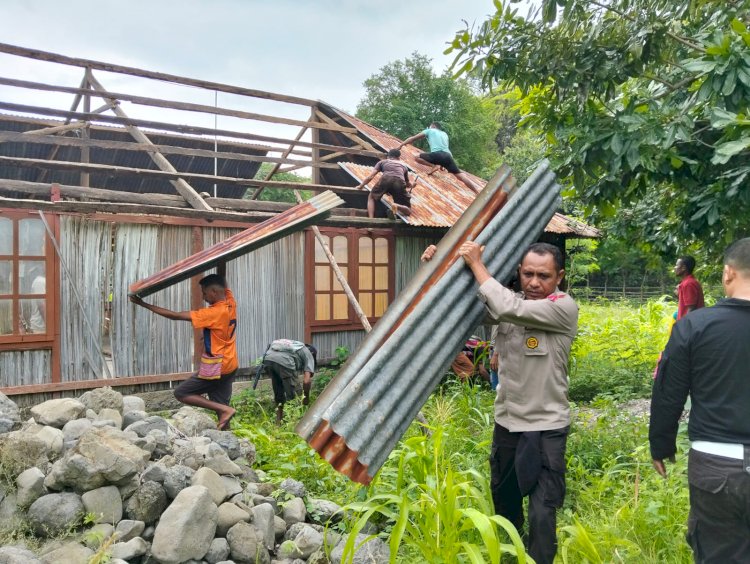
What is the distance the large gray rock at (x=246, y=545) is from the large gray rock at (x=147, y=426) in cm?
131

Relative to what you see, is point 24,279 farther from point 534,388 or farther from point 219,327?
point 534,388

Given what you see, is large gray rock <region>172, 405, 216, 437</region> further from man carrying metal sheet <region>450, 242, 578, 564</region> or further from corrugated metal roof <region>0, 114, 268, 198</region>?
corrugated metal roof <region>0, 114, 268, 198</region>

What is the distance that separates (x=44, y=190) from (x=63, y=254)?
2.61 feet

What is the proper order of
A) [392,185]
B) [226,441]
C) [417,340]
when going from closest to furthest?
1. [417,340]
2. [226,441]
3. [392,185]

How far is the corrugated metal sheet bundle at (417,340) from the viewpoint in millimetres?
2484

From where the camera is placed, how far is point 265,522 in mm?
3918

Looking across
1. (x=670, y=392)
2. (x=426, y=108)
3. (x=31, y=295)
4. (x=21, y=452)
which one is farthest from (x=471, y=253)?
(x=426, y=108)

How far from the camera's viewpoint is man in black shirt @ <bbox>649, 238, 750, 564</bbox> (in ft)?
7.80

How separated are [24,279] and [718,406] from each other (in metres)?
6.90

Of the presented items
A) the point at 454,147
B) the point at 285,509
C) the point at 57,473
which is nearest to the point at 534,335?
the point at 285,509

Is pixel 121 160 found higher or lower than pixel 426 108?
lower

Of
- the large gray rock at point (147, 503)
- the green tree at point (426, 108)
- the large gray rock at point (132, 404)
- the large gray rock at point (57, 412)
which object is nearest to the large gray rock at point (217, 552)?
the large gray rock at point (147, 503)

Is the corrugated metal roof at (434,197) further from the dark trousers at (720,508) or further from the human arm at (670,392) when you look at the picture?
the dark trousers at (720,508)

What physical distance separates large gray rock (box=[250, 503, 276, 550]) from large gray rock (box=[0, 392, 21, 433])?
192 cm
